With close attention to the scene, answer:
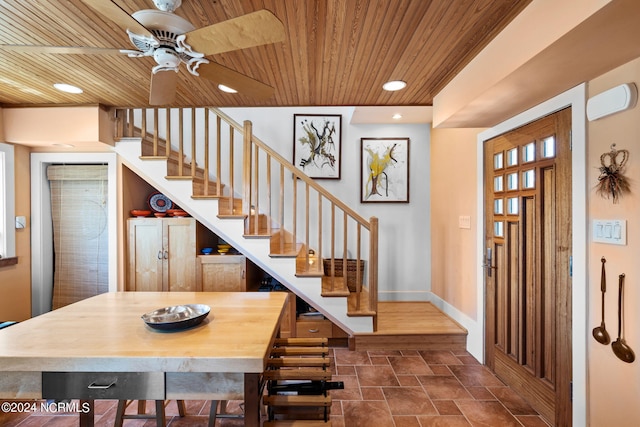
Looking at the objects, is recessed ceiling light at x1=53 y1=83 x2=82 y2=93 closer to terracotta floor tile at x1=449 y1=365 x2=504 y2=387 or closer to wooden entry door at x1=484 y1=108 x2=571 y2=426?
wooden entry door at x1=484 y1=108 x2=571 y2=426

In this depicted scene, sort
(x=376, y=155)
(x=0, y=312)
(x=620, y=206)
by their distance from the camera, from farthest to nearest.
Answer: (x=376, y=155), (x=0, y=312), (x=620, y=206)

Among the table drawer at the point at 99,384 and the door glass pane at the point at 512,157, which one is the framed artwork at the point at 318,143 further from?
the table drawer at the point at 99,384

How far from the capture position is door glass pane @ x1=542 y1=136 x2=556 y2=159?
1966 millimetres

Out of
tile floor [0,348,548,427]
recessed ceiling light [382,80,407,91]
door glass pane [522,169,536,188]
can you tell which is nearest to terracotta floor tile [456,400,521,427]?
tile floor [0,348,548,427]

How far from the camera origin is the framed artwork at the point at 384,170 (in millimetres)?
4164

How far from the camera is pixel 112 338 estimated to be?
1323 mm

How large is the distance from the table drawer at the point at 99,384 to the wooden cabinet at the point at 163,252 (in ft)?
7.20

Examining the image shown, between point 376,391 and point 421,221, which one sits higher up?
point 421,221

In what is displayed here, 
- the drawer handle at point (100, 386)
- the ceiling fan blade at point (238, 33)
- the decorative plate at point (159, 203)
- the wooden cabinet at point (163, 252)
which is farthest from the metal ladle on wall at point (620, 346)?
the decorative plate at point (159, 203)

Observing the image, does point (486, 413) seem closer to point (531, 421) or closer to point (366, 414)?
point (531, 421)

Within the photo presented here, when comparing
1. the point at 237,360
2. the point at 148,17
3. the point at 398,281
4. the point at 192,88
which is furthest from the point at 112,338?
the point at 398,281

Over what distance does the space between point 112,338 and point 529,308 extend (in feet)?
8.78

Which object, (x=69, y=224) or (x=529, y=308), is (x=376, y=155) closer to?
(x=529, y=308)

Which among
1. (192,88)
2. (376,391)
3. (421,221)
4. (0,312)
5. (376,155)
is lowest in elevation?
(376,391)
